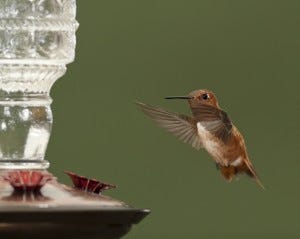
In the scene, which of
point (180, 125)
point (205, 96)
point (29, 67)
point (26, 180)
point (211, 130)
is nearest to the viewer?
point (26, 180)

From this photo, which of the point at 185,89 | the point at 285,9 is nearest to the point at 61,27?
the point at 185,89

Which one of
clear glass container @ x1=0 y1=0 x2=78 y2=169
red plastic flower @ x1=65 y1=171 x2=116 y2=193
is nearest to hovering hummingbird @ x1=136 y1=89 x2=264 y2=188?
clear glass container @ x1=0 y1=0 x2=78 y2=169

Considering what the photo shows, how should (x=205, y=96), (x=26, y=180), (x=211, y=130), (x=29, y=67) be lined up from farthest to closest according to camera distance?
(x=211, y=130) < (x=205, y=96) < (x=29, y=67) < (x=26, y=180)

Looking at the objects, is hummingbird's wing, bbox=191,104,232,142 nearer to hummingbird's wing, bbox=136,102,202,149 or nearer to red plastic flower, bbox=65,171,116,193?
hummingbird's wing, bbox=136,102,202,149

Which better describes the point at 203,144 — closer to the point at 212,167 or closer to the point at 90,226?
the point at 90,226

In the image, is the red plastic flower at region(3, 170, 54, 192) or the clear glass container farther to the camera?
the clear glass container

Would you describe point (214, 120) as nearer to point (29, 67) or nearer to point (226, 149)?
point (226, 149)

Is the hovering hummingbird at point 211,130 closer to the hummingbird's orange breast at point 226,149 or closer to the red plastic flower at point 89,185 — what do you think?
the hummingbird's orange breast at point 226,149

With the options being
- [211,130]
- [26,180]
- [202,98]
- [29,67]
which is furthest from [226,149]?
[26,180]
